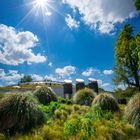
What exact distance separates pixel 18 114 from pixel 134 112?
13.9 ft

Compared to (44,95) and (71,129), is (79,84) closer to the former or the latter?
(44,95)

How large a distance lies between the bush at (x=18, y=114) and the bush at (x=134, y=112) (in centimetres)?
324

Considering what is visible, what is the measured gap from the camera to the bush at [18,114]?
30.1 ft

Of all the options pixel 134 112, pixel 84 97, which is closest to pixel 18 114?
pixel 134 112

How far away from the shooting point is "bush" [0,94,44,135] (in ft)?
30.1

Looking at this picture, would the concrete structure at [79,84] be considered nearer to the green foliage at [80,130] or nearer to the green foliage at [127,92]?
the green foliage at [127,92]

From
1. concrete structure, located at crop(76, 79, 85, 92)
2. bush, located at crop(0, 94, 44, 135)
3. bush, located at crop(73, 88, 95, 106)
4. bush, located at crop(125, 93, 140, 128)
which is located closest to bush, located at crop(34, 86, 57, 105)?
bush, located at crop(73, 88, 95, 106)

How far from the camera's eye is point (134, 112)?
1048 centimetres

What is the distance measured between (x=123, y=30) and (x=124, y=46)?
1514mm

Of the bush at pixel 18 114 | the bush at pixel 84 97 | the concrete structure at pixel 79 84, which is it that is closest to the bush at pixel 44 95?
the bush at pixel 84 97

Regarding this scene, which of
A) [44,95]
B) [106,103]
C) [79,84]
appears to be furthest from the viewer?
[79,84]

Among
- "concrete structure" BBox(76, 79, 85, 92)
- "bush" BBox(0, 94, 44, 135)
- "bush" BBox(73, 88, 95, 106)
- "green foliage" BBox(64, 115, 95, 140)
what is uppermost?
"concrete structure" BBox(76, 79, 85, 92)

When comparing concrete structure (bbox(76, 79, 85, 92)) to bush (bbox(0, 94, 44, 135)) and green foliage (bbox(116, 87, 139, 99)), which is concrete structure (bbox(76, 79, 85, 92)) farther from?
bush (bbox(0, 94, 44, 135))

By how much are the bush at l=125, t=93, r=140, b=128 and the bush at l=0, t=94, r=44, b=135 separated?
324 cm
